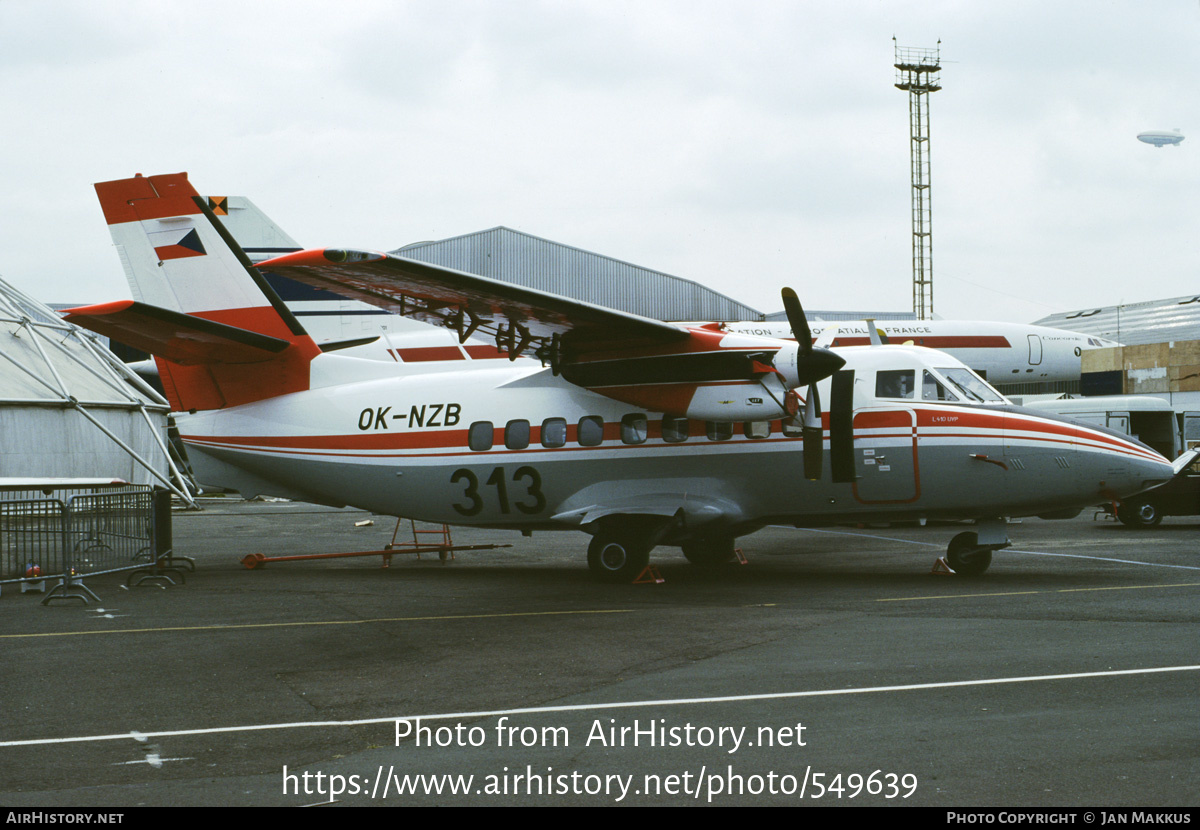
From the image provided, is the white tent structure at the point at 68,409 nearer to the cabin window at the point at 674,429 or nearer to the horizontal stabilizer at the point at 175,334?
the horizontal stabilizer at the point at 175,334

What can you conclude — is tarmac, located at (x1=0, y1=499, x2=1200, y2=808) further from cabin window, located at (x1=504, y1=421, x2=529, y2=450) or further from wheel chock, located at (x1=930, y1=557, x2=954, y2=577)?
cabin window, located at (x1=504, y1=421, x2=529, y2=450)

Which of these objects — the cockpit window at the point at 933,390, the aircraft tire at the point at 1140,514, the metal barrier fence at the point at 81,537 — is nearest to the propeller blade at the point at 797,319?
the cockpit window at the point at 933,390

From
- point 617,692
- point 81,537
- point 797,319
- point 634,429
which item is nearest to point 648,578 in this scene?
point 634,429

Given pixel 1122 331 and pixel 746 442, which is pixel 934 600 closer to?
pixel 746 442

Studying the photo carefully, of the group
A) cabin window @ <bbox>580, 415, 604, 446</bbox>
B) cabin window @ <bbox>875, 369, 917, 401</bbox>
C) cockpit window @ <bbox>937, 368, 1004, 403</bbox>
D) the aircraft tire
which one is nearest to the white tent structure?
cabin window @ <bbox>580, 415, 604, 446</bbox>

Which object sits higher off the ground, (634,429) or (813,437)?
(634,429)

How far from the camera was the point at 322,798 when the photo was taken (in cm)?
512

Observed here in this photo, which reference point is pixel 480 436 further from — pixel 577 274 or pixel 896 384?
pixel 577 274

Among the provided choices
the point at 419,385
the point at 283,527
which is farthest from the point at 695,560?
the point at 283,527

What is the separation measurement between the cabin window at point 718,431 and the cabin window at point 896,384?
6.89 ft

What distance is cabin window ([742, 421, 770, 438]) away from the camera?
14.2 metres

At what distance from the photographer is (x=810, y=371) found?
12945mm

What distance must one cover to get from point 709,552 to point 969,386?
15.6 ft

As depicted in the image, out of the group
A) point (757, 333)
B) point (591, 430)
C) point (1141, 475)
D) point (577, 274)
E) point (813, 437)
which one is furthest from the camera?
point (577, 274)
